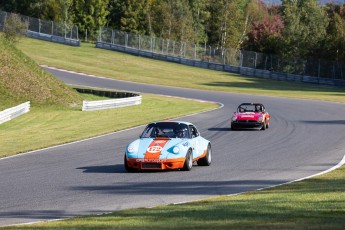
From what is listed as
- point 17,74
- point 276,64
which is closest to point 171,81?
point 276,64

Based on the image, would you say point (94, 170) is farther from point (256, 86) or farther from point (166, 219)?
point (256, 86)

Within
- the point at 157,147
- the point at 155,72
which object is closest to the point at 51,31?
the point at 155,72

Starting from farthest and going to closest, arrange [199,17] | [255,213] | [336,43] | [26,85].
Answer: [199,17] < [336,43] < [26,85] < [255,213]

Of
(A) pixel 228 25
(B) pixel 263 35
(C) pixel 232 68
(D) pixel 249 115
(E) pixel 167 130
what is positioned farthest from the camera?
(A) pixel 228 25

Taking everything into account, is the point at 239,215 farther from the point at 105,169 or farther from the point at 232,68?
the point at 232,68

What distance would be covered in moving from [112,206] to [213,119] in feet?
82.1

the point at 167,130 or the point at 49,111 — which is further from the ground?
the point at 167,130

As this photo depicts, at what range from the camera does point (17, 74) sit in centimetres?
4931

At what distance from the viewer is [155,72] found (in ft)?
252

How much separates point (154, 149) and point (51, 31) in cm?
7295

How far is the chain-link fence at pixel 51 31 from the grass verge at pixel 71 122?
39.9 m

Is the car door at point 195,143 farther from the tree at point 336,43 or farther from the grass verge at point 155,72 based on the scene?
the tree at point 336,43

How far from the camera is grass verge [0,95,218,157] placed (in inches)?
1114

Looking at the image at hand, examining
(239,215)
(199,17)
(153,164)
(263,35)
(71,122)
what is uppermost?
(239,215)
